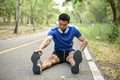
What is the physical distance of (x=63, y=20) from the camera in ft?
25.0

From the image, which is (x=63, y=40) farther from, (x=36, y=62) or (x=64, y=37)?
(x=36, y=62)

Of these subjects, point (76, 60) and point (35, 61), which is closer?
point (35, 61)

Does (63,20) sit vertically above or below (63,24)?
above

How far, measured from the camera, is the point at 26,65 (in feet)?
26.4

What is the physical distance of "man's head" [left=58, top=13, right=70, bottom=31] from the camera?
7.57 metres

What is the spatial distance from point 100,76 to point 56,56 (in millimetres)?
1692

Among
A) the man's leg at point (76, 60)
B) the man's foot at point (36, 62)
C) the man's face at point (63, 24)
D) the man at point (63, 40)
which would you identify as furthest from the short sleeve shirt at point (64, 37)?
the man's foot at point (36, 62)

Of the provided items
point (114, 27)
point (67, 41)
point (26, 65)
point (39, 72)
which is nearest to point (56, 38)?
point (67, 41)

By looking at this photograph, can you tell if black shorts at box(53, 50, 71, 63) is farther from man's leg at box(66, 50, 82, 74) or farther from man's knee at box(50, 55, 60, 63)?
man's leg at box(66, 50, 82, 74)

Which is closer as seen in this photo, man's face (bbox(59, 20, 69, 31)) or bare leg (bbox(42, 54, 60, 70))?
bare leg (bbox(42, 54, 60, 70))

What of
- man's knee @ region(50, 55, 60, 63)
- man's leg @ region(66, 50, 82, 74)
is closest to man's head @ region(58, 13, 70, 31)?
man's knee @ region(50, 55, 60, 63)

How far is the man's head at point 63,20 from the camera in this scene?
7570 mm

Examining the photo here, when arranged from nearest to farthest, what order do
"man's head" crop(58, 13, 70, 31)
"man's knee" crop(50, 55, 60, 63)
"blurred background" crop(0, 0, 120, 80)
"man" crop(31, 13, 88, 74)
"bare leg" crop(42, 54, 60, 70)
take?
"bare leg" crop(42, 54, 60, 70)
"man's head" crop(58, 13, 70, 31)
"man" crop(31, 13, 88, 74)
"man's knee" crop(50, 55, 60, 63)
"blurred background" crop(0, 0, 120, 80)

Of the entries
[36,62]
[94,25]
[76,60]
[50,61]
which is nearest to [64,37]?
[50,61]
